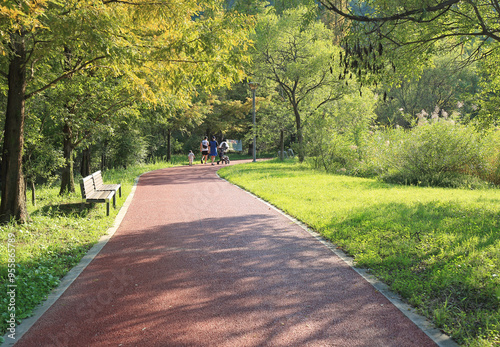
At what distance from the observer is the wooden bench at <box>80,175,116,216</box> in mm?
8641

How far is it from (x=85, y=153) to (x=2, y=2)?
12148mm

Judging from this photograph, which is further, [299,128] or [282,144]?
[282,144]

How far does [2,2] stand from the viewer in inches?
200

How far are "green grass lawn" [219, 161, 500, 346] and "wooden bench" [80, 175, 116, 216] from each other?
13.9ft

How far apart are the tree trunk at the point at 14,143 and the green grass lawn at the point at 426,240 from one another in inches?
228

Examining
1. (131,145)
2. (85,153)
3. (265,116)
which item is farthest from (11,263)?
(265,116)

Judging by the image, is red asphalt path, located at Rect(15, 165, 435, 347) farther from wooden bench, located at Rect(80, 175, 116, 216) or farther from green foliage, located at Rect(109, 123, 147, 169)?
green foliage, located at Rect(109, 123, 147, 169)

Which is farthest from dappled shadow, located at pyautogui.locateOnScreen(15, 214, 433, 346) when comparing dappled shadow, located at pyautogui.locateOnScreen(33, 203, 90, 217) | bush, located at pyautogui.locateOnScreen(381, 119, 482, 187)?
bush, located at pyautogui.locateOnScreen(381, 119, 482, 187)

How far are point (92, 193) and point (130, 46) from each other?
13.5 ft

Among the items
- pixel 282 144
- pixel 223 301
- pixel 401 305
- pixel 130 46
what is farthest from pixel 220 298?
pixel 282 144

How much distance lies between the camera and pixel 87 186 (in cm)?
Result: 899

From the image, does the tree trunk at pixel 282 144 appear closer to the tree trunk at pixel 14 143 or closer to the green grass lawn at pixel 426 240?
the green grass lawn at pixel 426 240

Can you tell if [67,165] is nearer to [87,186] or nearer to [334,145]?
[87,186]

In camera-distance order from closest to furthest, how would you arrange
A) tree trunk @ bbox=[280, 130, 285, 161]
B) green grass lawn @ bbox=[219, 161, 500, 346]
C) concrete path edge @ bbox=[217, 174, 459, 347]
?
concrete path edge @ bbox=[217, 174, 459, 347]
green grass lawn @ bbox=[219, 161, 500, 346]
tree trunk @ bbox=[280, 130, 285, 161]
